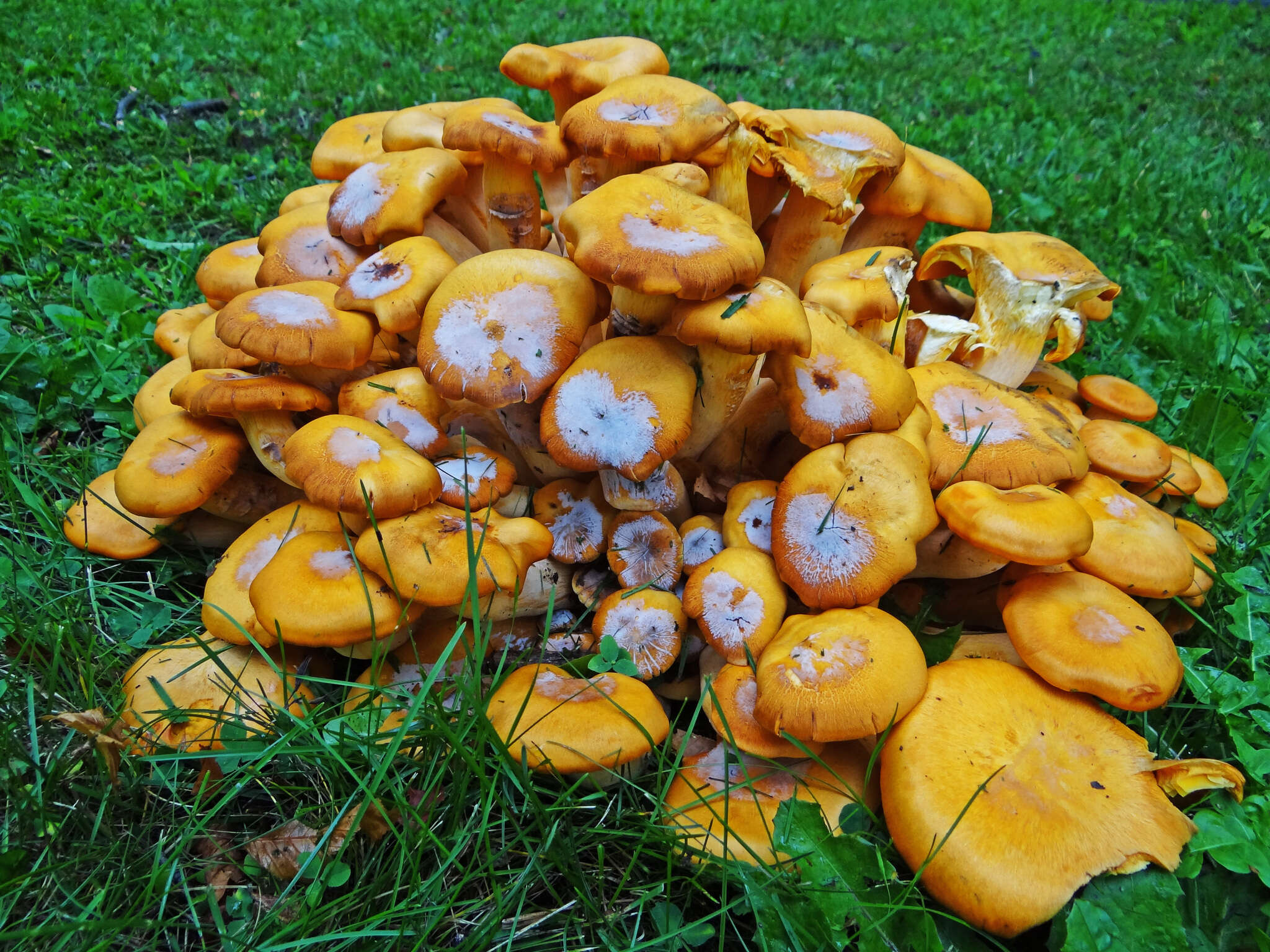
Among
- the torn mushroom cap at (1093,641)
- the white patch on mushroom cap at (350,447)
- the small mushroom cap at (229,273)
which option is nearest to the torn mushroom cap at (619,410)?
the white patch on mushroom cap at (350,447)

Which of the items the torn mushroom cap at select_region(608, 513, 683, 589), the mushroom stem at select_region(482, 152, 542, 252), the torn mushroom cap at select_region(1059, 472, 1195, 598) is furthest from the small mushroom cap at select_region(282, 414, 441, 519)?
the torn mushroom cap at select_region(1059, 472, 1195, 598)

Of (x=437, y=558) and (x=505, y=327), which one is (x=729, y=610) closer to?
(x=437, y=558)

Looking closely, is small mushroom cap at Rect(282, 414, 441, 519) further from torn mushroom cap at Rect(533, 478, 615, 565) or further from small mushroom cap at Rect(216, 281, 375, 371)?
torn mushroom cap at Rect(533, 478, 615, 565)

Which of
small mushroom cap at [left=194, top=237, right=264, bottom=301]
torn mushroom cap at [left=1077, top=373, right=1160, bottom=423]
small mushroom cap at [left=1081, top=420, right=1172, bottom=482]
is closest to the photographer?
small mushroom cap at [left=1081, top=420, right=1172, bottom=482]

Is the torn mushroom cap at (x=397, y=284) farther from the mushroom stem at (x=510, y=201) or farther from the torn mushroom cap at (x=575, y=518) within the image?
the torn mushroom cap at (x=575, y=518)

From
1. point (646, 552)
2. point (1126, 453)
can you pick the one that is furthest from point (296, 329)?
point (1126, 453)

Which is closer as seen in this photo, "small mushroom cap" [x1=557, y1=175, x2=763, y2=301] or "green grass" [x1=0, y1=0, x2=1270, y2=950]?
"green grass" [x1=0, y1=0, x2=1270, y2=950]
